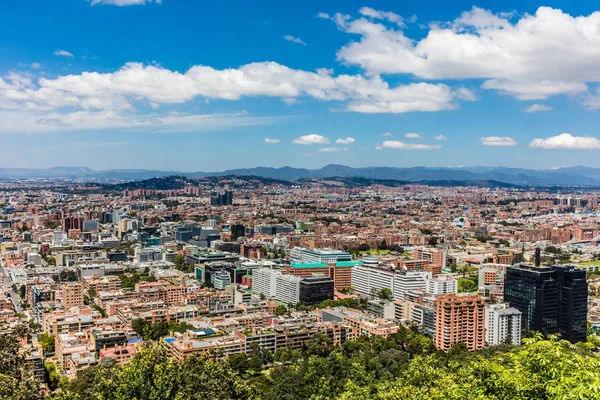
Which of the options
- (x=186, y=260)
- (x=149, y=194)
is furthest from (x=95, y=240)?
(x=149, y=194)

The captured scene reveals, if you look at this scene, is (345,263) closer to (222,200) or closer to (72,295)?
(72,295)

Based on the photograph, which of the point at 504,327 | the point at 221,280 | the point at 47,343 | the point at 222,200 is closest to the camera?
the point at 47,343

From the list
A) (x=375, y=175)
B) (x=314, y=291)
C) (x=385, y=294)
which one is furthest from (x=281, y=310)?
(x=375, y=175)

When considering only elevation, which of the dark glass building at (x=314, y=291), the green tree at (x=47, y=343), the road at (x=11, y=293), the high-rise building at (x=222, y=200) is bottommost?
the road at (x=11, y=293)

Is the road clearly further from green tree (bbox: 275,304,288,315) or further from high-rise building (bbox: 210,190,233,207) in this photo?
high-rise building (bbox: 210,190,233,207)

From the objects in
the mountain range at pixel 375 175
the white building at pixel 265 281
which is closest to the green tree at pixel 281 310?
the white building at pixel 265 281

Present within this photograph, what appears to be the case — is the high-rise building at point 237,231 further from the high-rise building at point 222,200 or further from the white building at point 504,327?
the white building at point 504,327
